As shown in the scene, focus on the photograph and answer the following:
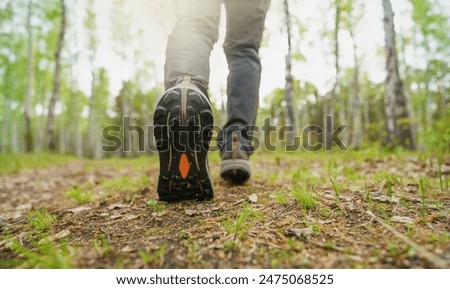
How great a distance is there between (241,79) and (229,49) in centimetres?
20

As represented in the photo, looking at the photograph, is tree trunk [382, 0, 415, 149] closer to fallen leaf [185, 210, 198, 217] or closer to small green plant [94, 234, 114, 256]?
fallen leaf [185, 210, 198, 217]

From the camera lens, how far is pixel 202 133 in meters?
1.31

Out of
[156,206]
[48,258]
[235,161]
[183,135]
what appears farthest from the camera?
[235,161]

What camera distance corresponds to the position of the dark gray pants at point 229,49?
142 centimetres

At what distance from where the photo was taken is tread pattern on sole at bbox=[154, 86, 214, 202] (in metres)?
1.25

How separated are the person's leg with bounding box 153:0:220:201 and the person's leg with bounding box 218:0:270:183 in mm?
193

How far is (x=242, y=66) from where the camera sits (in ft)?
5.63

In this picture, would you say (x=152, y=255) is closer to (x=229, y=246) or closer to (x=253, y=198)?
(x=229, y=246)

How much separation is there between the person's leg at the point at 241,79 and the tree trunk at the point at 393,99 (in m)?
4.43

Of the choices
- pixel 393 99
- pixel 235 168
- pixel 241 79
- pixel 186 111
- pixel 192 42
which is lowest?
pixel 235 168

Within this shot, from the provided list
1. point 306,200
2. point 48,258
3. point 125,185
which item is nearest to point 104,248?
point 48,258
